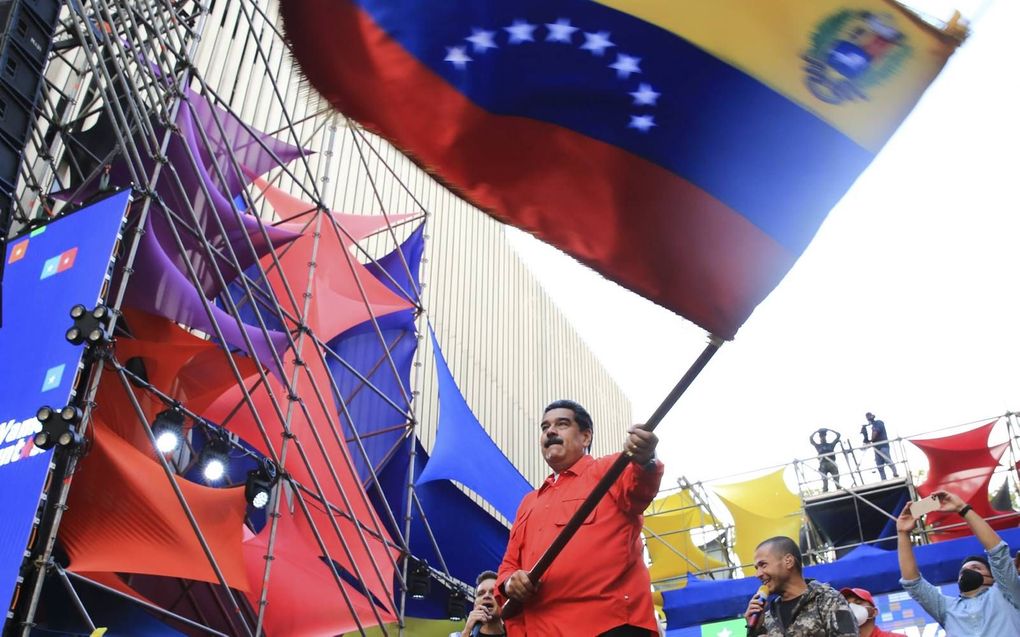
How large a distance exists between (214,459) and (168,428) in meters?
0.64

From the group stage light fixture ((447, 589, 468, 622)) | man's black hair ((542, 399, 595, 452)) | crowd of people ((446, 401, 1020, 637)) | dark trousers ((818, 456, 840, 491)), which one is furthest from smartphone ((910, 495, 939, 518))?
dark trousers ((818, 456, 840, 491))

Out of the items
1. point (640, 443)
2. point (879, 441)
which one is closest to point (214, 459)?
point (640, 443)

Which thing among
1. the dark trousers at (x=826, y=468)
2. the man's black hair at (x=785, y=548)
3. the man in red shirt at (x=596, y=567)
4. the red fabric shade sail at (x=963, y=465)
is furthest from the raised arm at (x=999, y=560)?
the dark trousers at (x=826, y=468)

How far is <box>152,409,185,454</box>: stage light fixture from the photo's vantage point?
6.60 meters

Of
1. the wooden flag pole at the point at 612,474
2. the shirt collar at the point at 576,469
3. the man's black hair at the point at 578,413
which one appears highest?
the man's black hair at the point at 578,413

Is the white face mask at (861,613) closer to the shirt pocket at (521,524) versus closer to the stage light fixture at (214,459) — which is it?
the shirt pocket at (521,524)

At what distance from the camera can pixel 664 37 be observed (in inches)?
97.9

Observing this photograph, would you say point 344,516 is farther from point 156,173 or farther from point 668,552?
point 668,552

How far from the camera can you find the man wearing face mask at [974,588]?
383cm

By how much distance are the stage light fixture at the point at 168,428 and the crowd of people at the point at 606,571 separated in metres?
4.19

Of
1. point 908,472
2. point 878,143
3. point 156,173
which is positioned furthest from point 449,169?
point 908,472

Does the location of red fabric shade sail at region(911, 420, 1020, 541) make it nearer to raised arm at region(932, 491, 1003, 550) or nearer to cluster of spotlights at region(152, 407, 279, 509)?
raised arm at region(932, 491, 1003, 550)

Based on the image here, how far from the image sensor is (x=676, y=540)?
1244 cm

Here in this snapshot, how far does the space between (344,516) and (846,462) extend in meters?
6.35
